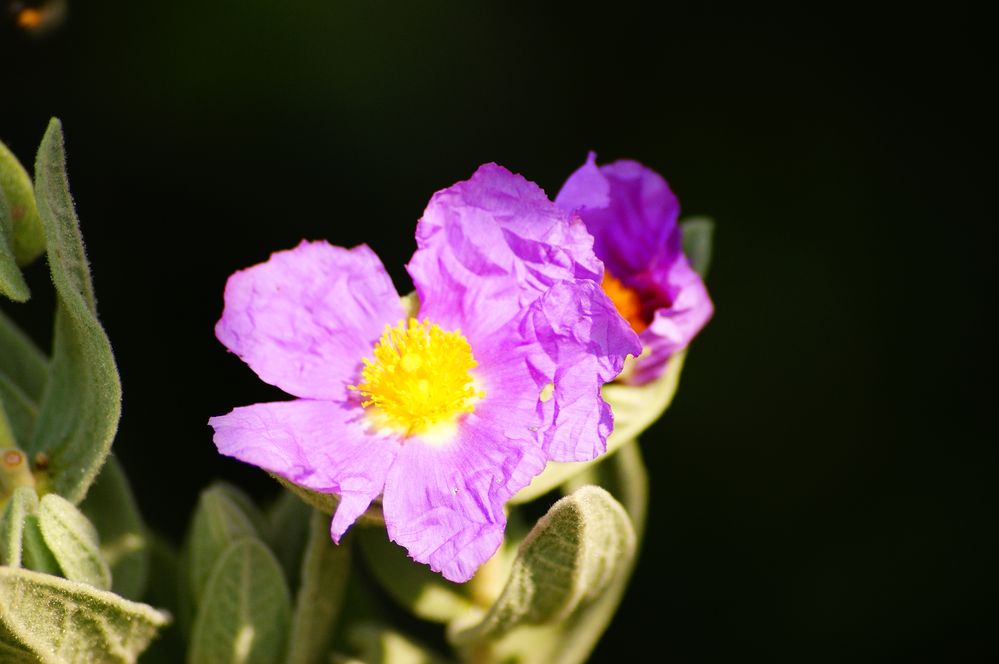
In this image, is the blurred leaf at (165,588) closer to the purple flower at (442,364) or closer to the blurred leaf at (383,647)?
the blurred leaf at (383,647)

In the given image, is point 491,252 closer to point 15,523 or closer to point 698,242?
point 698,242

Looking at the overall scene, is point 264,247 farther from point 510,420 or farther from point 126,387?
point 510,420

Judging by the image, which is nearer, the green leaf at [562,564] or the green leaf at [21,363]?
the green leaf at [562,564]

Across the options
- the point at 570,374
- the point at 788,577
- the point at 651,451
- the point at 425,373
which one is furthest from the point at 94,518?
the point at 788,577

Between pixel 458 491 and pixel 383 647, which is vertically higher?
pixel 458 491

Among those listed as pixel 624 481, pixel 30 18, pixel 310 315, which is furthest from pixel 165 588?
pixel 30 18

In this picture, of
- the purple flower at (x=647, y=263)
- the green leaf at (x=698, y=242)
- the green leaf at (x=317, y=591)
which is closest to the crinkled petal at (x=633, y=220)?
the purple flower at (x=647, y=263)

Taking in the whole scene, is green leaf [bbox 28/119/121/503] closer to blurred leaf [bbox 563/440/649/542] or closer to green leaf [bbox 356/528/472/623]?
green leaf [bbox 356/528/472/623]
